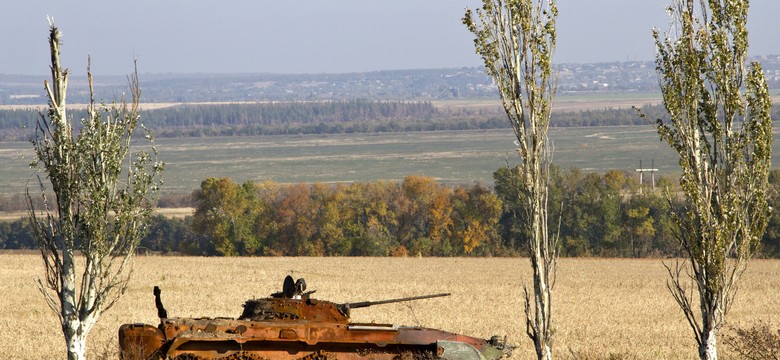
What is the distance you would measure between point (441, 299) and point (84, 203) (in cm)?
2440

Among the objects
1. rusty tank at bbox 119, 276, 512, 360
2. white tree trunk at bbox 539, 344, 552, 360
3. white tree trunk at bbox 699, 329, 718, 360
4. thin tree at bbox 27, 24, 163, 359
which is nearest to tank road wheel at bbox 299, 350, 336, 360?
rusty tank at bbox 119, 276, 512, 360

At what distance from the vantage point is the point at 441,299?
40.6 metres

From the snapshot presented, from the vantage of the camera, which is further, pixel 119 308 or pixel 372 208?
pixel 372 208

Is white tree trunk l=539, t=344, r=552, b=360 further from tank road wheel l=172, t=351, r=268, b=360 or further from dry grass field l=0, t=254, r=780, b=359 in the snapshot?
tank road wheel l=172, t=351, r=268, b=360

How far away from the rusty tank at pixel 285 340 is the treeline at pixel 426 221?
176 ft

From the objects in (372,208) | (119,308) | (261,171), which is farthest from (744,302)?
(261,171)

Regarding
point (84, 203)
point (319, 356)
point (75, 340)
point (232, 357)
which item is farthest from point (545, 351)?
point (84, 203)

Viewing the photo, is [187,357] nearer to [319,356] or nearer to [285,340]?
[285,340]

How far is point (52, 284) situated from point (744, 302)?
29005 mm

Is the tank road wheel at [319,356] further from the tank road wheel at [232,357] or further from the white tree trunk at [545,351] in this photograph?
the white tree trunk at [545,351]

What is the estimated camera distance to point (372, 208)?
258 feet

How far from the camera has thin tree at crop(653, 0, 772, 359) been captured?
18.5m

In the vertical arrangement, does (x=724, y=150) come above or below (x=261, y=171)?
above

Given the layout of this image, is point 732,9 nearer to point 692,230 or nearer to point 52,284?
point 692,230
